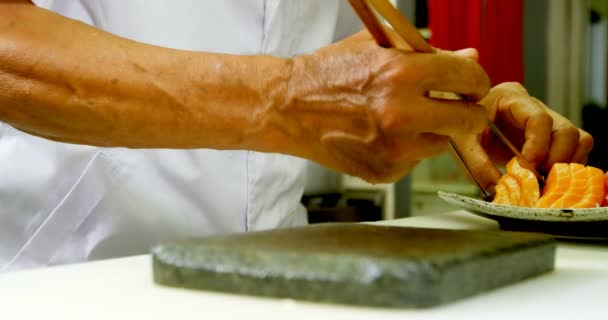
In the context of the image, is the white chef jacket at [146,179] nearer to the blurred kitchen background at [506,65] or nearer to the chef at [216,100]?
the chef at [216,100]

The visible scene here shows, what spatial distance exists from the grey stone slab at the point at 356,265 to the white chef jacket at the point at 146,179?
0.51m

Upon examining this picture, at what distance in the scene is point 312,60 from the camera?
79cm

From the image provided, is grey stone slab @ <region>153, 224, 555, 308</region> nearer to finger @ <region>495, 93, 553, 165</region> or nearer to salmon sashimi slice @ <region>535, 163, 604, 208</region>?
salmon sashimi slice @ <region>535, 163, 604, 208</region>

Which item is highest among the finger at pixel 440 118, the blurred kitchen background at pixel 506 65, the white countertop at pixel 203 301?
the finger at pixel 440 118

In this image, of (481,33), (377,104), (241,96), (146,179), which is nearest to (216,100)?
(241,96)

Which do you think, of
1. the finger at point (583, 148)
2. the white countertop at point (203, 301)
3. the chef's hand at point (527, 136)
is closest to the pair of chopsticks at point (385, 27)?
the white countertop at point (203, 301)

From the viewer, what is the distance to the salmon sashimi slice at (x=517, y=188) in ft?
3.68

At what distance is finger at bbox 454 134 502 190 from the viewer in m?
1.25

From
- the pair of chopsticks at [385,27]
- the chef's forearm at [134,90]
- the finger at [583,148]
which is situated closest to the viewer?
the pair of chopsticks at [385,27]

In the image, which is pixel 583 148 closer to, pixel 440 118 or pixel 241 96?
pixel 440 118

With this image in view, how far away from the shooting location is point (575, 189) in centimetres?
108

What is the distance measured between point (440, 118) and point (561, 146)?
64 cm

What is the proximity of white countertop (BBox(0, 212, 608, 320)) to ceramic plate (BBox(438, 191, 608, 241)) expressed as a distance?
0.68ft

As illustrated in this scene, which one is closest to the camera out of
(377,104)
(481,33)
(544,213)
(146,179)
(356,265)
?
(356,265)
